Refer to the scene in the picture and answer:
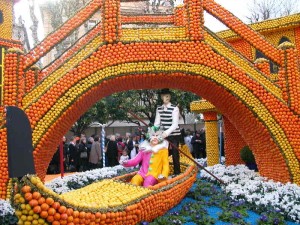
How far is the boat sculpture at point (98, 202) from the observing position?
4230 millimetres

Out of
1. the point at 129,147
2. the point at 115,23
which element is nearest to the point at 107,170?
the point at 129,147

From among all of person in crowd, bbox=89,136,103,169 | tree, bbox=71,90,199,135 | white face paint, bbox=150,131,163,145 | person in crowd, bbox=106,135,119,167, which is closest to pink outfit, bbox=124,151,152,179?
white face paint, bbox=150,131,163,145

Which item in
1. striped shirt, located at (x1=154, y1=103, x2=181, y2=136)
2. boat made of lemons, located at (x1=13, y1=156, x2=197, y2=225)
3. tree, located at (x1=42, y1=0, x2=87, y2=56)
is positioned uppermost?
tree, located at (x1=42, y1=0, x2=87, y2=56)

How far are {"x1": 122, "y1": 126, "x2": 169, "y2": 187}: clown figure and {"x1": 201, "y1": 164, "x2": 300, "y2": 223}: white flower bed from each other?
1.93 meters

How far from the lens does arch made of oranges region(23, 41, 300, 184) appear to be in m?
8.08

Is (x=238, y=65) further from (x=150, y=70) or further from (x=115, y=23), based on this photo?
(x=115, y=23)

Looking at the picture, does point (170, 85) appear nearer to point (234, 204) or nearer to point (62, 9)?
point (234, 204)

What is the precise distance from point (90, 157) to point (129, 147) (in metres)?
2.11

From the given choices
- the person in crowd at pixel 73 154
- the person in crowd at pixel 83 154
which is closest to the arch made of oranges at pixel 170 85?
the person in crowd at pixel 83 154

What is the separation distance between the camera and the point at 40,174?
8.21 metres

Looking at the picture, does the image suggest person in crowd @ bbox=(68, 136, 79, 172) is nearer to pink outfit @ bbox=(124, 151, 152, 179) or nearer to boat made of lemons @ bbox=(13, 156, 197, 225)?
boat made of lemons @ bbox=(13, 156, 197, 225)

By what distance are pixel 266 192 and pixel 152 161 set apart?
2.73 meters

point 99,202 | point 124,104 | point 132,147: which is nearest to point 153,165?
point 99,202

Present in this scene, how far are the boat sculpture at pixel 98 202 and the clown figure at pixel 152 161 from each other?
1.20ft
